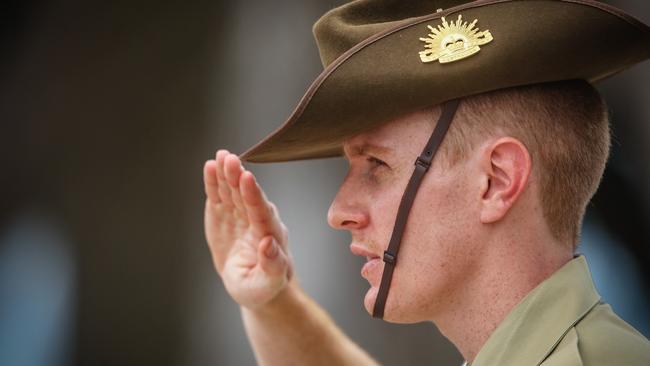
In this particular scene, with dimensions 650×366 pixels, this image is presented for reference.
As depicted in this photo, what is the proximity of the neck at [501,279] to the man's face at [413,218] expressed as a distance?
27mm

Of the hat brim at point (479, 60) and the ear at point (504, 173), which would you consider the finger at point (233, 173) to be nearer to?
the hat brim at point (479, 60)

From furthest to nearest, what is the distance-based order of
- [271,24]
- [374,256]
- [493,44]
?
[271,24], [374,256], [493,44]

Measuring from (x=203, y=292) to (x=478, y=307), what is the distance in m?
3.29

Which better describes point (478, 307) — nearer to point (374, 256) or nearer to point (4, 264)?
point (374, 256)

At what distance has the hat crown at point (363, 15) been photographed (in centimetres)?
176

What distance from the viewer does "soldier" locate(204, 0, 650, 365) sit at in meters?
1.56

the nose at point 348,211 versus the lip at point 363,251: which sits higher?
the nose at point 348,211

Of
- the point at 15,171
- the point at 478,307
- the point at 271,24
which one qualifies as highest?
the point at 271,24

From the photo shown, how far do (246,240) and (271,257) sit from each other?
128mm

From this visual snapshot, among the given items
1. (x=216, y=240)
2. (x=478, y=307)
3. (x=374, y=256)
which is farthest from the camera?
(x=216, y=240)

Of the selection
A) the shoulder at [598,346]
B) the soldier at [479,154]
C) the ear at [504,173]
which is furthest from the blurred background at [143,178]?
the shoulder at [598,346]

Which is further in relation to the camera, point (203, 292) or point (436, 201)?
point (203, 292)

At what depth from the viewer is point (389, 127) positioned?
1.76 metres

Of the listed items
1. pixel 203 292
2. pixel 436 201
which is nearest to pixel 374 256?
pixel 436 201
